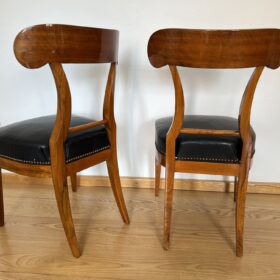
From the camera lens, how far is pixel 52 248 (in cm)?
120

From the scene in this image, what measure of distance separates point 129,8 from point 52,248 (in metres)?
1.18

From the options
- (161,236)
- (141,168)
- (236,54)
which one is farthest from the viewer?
(141,168)

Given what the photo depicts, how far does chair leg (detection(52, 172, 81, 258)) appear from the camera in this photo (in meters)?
1.05

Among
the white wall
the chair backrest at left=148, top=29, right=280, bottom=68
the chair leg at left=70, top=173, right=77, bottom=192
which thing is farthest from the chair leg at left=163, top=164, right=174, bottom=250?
the chair leg at left=70, top=173, right=77, bottom=192

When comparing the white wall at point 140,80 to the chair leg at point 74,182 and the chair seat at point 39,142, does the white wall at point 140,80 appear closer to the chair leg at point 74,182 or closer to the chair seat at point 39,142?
the chair leg at point 74,182

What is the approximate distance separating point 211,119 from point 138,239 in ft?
1.98

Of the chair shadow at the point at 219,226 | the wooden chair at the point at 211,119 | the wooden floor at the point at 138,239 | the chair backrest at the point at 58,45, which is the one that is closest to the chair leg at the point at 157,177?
the wooden floor at the point at 138,239

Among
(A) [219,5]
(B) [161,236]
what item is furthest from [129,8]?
(B) [161,236]

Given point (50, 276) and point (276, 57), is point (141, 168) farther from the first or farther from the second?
point (276, 57)

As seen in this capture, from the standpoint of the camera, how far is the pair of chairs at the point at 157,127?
89 cm

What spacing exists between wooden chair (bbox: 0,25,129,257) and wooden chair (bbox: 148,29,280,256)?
0.70 ft

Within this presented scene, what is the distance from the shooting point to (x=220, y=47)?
899 millimetres

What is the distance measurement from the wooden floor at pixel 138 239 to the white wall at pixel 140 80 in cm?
28

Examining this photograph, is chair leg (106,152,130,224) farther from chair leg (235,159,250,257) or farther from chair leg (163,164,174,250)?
chair leg (235,159,250,257)
